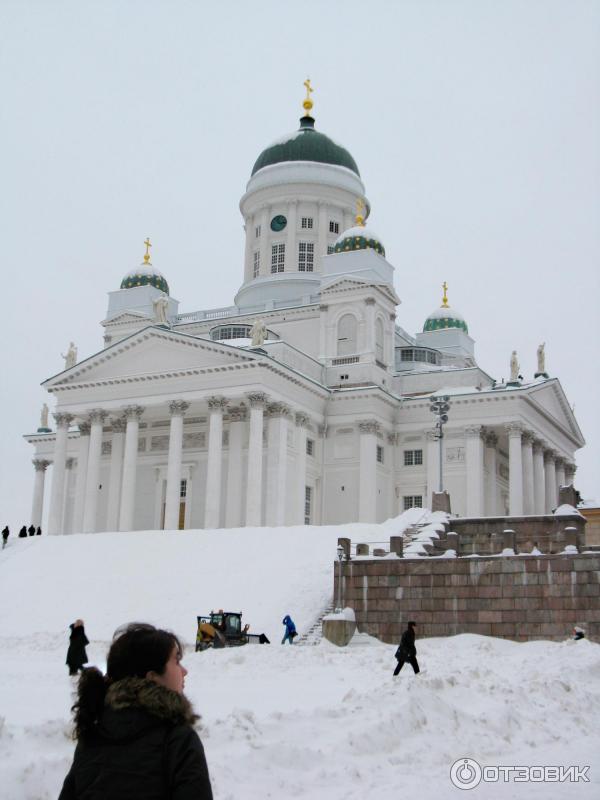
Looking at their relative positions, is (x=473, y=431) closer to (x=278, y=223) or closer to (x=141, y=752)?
(x=278, y=223)

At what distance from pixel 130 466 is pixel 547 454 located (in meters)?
25.4

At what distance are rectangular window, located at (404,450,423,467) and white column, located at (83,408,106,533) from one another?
55.4ft

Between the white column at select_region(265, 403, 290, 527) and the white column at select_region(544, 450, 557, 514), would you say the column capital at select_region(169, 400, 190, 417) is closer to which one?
the white column at select_region(265, 403, 290, 527)

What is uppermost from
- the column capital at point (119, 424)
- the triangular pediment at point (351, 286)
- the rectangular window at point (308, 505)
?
the triangular pediment at point (351, 286)

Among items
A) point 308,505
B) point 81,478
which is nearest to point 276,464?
point 308,505

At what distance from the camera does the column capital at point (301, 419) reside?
5381cm

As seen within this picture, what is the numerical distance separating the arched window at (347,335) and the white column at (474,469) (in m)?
8.05

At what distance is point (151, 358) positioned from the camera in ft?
178

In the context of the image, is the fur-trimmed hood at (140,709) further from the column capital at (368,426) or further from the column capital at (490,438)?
the column capital at (490,438)

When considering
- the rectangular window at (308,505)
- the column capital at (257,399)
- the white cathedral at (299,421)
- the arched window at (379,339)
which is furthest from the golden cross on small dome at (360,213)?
the rectangular window at (308,505)

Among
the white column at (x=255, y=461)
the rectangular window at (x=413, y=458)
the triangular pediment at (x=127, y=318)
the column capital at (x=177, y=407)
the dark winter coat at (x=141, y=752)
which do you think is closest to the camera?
the dark winter coat at (x=141, y=752)

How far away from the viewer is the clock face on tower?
68.8 metres

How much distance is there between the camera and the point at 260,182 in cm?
6950

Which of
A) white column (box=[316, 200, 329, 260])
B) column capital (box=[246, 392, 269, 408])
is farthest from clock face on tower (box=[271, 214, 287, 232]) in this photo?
column capital (box=[246, 392, 269, 408])
